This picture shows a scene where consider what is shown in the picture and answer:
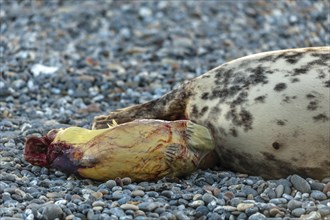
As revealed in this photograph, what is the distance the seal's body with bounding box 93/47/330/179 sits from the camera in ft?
14.9

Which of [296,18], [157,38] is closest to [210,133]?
[157,38]

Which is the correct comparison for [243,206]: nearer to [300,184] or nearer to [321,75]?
[300,184]

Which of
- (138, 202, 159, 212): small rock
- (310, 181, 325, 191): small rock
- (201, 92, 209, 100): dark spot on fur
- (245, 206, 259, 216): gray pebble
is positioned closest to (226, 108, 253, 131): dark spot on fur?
(201, 92, 209, 100): dark spot on fur

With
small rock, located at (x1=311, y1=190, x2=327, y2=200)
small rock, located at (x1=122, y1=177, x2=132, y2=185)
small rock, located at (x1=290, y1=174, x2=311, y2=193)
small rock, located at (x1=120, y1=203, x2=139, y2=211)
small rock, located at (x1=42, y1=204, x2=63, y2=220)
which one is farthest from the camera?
small rock, located at (x1=122, y1=177, x2=132, y2=185)

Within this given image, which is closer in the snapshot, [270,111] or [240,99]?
[270,111]

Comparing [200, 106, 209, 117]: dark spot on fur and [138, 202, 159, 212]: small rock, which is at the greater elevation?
[200, 106, 209, 117]: dark spot on fur

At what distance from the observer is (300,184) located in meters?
4.41

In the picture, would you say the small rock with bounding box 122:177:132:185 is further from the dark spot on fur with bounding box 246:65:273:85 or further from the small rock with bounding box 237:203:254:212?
the dark spot on fur with bounding box 246:65:273:85

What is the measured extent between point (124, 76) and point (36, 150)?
10.1 ft

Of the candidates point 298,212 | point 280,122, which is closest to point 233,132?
point 280,122

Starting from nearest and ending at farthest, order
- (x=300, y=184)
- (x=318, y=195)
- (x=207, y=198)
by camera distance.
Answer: (x=207, y=198)
(x=318, y=195)
(x=300, y=184)

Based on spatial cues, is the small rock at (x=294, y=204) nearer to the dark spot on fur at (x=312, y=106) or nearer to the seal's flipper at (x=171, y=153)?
the dark spot on fur at (x=312, y=106)

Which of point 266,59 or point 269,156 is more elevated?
point 266,59

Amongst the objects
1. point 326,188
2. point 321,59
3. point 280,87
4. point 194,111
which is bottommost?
point 326,188
